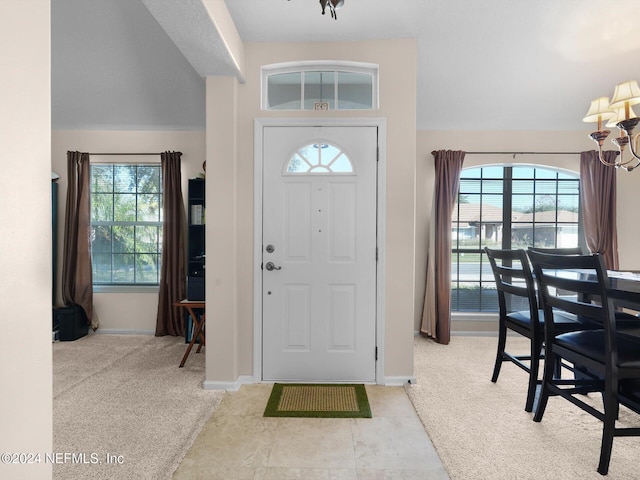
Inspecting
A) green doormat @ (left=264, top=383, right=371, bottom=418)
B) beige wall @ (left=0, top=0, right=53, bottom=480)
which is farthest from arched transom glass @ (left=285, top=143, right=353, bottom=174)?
beige wall @ (left=0, top=0, right=53, bottom=480)

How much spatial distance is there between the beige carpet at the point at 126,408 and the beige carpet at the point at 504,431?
1509 mm

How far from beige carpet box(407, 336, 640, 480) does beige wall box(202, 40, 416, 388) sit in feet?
1.26

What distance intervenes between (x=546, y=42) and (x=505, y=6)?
2.16 feet

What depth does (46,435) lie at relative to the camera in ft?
2.66

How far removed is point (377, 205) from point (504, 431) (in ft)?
5.64

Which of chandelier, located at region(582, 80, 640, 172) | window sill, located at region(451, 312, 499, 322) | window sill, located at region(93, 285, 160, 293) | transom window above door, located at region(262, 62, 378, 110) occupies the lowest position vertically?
window sill, located at region(451, 312, 499, 322)

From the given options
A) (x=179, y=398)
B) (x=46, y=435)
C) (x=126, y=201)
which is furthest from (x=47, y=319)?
(x=126, y=201)

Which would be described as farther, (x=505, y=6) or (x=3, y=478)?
(x=505, y=6)

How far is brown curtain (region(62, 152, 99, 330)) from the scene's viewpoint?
12.8 ft

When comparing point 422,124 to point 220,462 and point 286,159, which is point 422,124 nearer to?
point 286,159

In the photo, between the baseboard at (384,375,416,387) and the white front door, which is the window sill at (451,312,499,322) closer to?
the baseboard at (384,375,416,387)

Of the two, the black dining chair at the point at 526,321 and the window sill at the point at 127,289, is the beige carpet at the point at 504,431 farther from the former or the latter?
the window sill at the point at 127,289

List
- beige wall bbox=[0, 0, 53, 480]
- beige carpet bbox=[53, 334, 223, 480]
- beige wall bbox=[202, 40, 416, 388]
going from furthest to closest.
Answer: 1. beige wall bbox=[202, 40, 416, 388]
2. beige carpet bbox=[53, 334, 223, 480]
3. beige wall bbox=[0, 0, 53, 480]

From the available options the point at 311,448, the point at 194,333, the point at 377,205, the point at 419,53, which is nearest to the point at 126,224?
the point at 194,333
